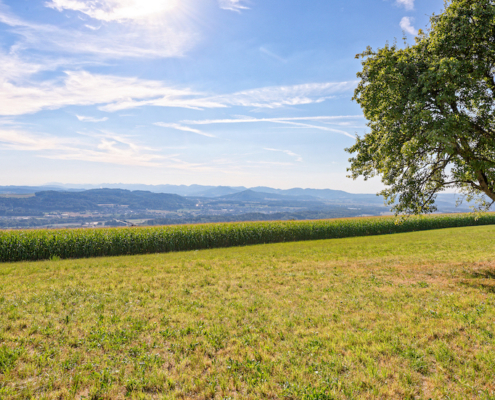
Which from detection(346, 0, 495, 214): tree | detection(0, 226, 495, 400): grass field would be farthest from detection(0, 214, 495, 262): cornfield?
detection(0, 226, 495, 400): grass field

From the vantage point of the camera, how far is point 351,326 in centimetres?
779

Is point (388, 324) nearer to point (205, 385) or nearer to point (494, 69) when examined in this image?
point (205, 385)

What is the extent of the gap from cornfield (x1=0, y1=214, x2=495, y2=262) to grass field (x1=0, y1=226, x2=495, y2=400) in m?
12.4

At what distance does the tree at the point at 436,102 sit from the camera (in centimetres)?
1127

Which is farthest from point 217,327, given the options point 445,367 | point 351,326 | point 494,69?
point 494,69

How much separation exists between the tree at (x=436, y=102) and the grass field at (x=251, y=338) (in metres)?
5.34

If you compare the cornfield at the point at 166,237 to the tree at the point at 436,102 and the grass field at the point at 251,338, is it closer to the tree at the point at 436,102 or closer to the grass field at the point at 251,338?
the tree at the point at 436,102

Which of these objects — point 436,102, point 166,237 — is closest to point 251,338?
point 436,102

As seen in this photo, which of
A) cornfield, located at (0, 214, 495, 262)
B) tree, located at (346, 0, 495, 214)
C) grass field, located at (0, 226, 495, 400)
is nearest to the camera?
grass field, located at (0, 226, 495, 400)

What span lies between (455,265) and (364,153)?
863cm

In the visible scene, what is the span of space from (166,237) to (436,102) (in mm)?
28028

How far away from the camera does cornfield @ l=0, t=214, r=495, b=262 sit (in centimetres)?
2522

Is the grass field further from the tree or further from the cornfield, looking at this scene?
the cornfield

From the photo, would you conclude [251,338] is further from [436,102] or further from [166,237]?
[166,237]
